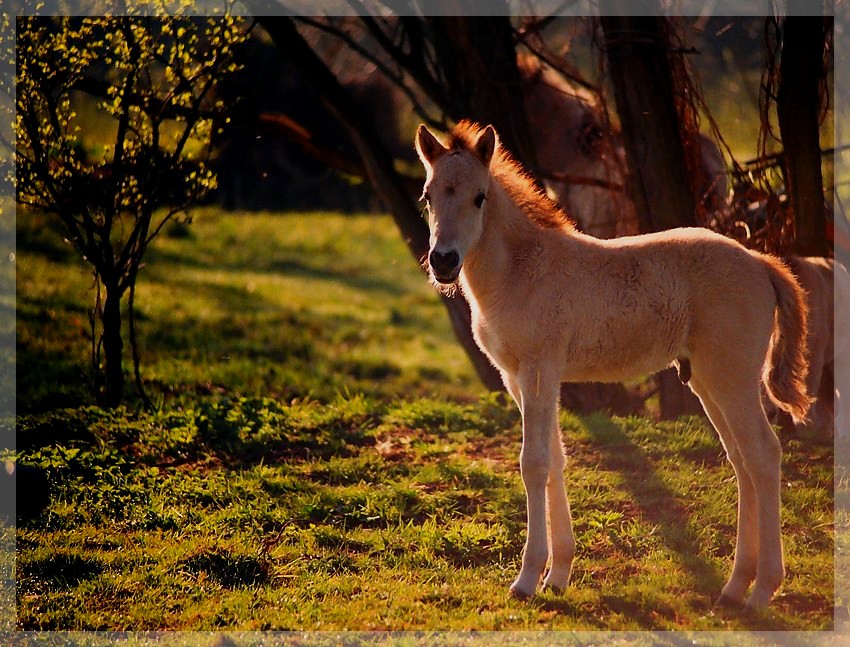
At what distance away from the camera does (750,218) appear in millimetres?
8625

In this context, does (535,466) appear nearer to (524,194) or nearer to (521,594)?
(521,594)

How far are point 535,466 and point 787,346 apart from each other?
5.34 ft

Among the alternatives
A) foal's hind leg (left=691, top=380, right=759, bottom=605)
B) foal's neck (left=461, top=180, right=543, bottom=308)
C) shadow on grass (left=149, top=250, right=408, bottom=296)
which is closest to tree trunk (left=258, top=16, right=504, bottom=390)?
foal's neck (left=461, top=180, right=543, bottom=308)

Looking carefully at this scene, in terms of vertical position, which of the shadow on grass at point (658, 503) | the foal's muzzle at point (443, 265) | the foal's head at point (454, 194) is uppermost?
the foal's head at point (454, 194)

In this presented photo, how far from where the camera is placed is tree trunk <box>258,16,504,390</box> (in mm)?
9016

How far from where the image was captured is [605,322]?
5.43 metres

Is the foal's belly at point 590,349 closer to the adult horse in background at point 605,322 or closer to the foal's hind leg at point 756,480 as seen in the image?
the adult horse in background at point 605,322

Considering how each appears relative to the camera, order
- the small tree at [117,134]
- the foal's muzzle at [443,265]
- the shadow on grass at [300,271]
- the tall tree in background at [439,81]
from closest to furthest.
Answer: the foal's muzzle at [443,265], the small tree at [117,134], the tall tree in background at [439,81], the shadow on grass at [300,271]

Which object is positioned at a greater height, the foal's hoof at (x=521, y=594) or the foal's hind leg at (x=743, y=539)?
the foal's hind leg at (x=743, y=539)

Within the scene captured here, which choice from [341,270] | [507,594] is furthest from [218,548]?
[341,270]

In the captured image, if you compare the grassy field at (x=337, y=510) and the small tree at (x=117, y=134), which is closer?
the grassy field at (x=337, y=510)

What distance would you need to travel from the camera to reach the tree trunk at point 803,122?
690cm

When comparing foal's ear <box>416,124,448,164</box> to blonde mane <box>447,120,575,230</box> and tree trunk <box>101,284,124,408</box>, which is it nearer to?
blonde mane <box>447,120,575,230</box>

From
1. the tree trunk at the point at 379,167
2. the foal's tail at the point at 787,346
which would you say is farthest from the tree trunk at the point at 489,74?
the foal's tail at the point at 787,346
